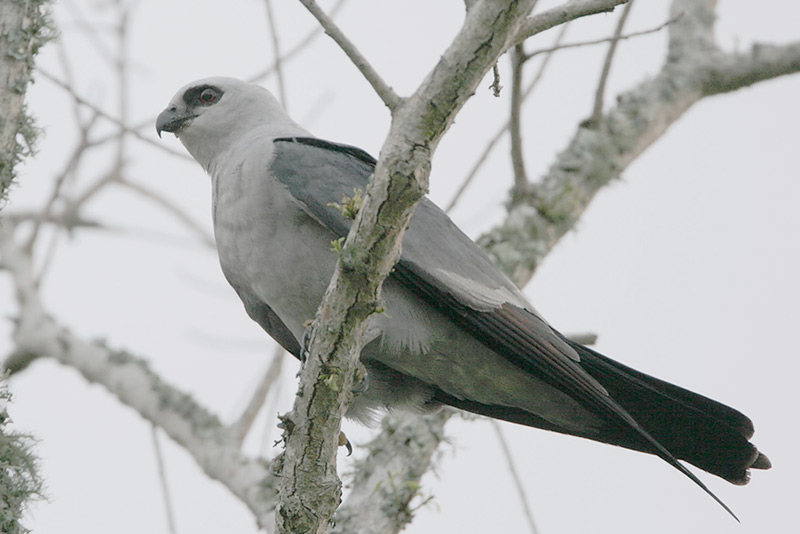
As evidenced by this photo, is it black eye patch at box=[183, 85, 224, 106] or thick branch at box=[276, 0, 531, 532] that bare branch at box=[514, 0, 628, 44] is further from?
black eye patch at box=[183, 85, 224, 106]

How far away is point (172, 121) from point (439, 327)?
2089mm

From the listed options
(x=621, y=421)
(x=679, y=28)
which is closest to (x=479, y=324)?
(x=621, y=421)

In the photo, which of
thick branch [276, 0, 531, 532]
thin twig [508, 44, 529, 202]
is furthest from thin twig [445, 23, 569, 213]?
thick branch [276, 0, 531, 532]

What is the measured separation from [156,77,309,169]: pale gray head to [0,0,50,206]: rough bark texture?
1.44 m

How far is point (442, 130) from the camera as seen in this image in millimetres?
2549

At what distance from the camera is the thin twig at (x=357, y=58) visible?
2.63 metres

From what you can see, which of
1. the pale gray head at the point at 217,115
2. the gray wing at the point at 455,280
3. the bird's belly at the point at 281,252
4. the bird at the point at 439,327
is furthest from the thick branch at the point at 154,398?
the gray wing at the point at 455,280

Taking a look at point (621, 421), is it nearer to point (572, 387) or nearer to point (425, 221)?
point (572, 387)

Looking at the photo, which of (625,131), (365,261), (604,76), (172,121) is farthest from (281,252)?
(625,131)

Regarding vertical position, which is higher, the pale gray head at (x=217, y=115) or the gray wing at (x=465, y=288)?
the pale gray head at (x=217, y=115)

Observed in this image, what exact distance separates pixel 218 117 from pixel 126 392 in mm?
1673

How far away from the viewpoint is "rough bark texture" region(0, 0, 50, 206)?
10.9 ft

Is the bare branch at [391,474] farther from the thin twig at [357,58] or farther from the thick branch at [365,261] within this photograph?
the thin twig at [357,58]

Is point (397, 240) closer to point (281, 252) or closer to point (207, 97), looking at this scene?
point (281, 252)
